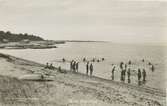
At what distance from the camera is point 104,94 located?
328cm

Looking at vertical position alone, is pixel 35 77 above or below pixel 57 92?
above

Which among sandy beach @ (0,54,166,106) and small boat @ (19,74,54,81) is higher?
small boat @ (19,74,54,81)

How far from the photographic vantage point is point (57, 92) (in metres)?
3.17

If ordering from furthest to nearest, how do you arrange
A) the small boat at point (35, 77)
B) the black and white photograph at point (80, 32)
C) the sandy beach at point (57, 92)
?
the small boat at point (35, 77), the black and white photograph at point (80, 32), the sandy beach at point (57, 92)

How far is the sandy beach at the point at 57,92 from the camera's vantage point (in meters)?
3.07

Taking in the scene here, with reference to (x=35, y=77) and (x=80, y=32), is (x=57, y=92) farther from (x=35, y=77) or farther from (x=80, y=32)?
(x=80, y=32)

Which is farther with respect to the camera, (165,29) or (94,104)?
(165,29)

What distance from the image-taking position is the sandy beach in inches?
121

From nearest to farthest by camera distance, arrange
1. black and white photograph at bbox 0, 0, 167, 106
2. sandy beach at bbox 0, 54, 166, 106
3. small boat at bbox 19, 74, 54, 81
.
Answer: sandy beach at bbox 0, 54, 166, 106
black and white photograph at bbox 0, 0, 167, 106
small boat at bbox 19, 74, 54, 81

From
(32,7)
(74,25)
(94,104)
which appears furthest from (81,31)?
(94,104)

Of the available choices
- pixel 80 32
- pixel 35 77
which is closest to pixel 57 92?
pixel 35 77

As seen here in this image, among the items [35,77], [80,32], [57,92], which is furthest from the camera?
[80,32]

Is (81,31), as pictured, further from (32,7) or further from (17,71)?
(17,71)

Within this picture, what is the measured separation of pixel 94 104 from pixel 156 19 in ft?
3.67
